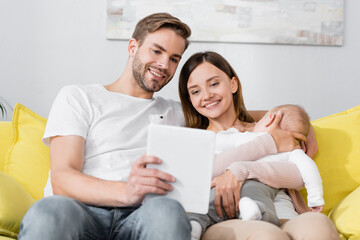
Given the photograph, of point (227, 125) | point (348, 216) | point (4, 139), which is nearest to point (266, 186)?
point (348, 216)

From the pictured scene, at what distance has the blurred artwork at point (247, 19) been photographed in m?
2.39

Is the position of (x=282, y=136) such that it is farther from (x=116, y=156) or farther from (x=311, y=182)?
(x=116, y=156)

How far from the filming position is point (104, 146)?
1.48 meters

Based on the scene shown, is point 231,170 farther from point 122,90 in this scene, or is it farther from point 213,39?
point 213,39

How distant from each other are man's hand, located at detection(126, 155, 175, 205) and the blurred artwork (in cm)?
141

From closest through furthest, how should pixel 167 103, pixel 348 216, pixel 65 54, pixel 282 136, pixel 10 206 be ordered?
pixel 10 206 < pixel 348 216 < pixel 282 136 < pixel 167 103 < pixel 65 54

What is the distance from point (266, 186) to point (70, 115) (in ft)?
2.30

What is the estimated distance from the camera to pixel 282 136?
158 centimetres

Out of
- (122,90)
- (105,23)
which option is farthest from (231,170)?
(105,23)

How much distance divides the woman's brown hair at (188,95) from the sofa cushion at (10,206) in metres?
0.72

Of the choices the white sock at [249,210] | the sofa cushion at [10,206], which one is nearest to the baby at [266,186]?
the white sock at [249,210]

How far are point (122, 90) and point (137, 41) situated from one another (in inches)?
8.4

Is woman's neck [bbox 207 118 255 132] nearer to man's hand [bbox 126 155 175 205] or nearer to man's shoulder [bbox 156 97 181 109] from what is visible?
man's shoulder [bbox 156 97 181 109]

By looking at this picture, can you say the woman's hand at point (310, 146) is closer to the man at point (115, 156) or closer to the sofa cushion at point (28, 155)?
the man at point (115, 156)
